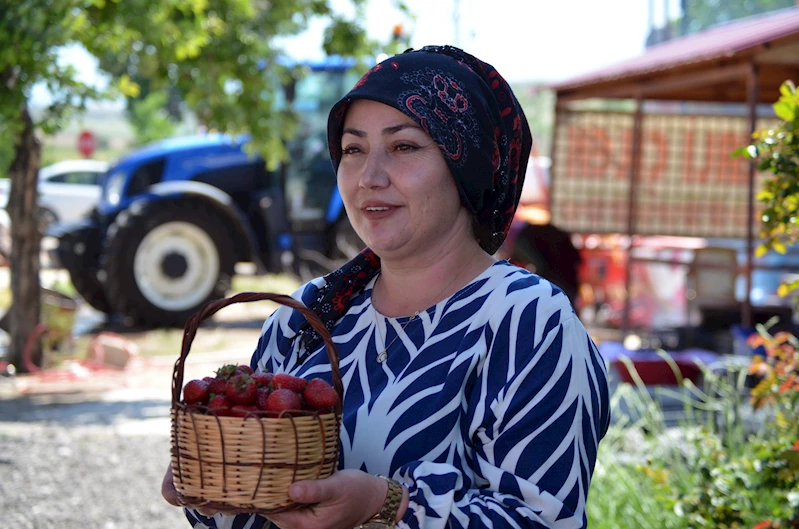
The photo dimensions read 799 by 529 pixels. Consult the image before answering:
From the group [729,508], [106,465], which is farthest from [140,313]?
[729,508]

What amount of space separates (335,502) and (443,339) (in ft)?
1.37

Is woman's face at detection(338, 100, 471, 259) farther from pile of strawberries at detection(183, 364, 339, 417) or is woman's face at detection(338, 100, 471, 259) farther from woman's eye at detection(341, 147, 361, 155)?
pile of strawberries at detection(183, 364, 339, 417)

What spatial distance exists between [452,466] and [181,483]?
47cm

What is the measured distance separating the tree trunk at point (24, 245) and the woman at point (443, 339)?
6975 mm

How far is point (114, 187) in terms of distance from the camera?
40.0ft

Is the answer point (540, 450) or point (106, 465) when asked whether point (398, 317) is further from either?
point (106, 465)

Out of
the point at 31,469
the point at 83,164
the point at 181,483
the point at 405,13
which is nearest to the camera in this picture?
the point at 181,483

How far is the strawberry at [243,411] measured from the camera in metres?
1.68

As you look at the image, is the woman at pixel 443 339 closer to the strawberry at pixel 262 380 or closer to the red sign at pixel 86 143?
the strawberry at pixel 262 380

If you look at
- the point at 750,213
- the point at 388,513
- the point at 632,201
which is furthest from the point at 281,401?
the point at 632,201

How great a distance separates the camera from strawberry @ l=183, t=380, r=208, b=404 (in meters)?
1.76

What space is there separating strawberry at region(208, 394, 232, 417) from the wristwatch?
0.29m

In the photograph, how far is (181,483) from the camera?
1.74 m

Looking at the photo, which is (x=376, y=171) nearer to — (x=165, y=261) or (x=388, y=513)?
(x=388, y=513)
